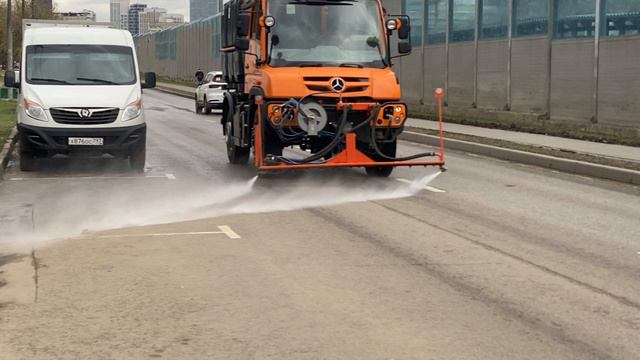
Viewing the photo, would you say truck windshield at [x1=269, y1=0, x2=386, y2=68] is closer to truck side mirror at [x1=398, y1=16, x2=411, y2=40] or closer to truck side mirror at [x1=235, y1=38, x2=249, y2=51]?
truck side mirror at [x1=398, y1=16, x2=411, y2=40]

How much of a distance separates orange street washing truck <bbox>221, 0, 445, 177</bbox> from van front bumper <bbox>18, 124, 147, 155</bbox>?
6.04ft

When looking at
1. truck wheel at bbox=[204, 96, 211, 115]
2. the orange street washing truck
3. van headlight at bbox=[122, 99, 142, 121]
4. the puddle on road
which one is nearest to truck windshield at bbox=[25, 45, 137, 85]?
van headlight at bbox=[122, 99, 142, 121]

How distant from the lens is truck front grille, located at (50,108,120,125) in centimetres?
1367

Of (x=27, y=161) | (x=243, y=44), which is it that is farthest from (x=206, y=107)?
(x=243, y=44)

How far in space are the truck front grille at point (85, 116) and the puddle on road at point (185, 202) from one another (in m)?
1.84

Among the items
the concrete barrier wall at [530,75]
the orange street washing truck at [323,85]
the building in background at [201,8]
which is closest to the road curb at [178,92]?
the concrete barrier wall at [530,75]

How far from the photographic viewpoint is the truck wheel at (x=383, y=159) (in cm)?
1272

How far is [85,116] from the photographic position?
45.2 feet

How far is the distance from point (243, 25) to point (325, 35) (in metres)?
1.27

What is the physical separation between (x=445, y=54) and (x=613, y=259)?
22.1m

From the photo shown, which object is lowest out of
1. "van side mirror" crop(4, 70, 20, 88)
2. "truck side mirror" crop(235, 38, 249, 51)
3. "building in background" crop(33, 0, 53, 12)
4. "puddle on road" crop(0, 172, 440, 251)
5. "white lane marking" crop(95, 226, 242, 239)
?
"white lane marking" crop(95, 226, 242, 239)

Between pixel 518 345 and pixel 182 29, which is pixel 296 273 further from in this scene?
pixel 182 29

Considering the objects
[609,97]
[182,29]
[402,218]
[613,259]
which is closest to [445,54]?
[609,97]

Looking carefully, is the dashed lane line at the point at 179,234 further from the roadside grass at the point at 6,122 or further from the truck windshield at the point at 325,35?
the roadside grass at the point at 6,122
